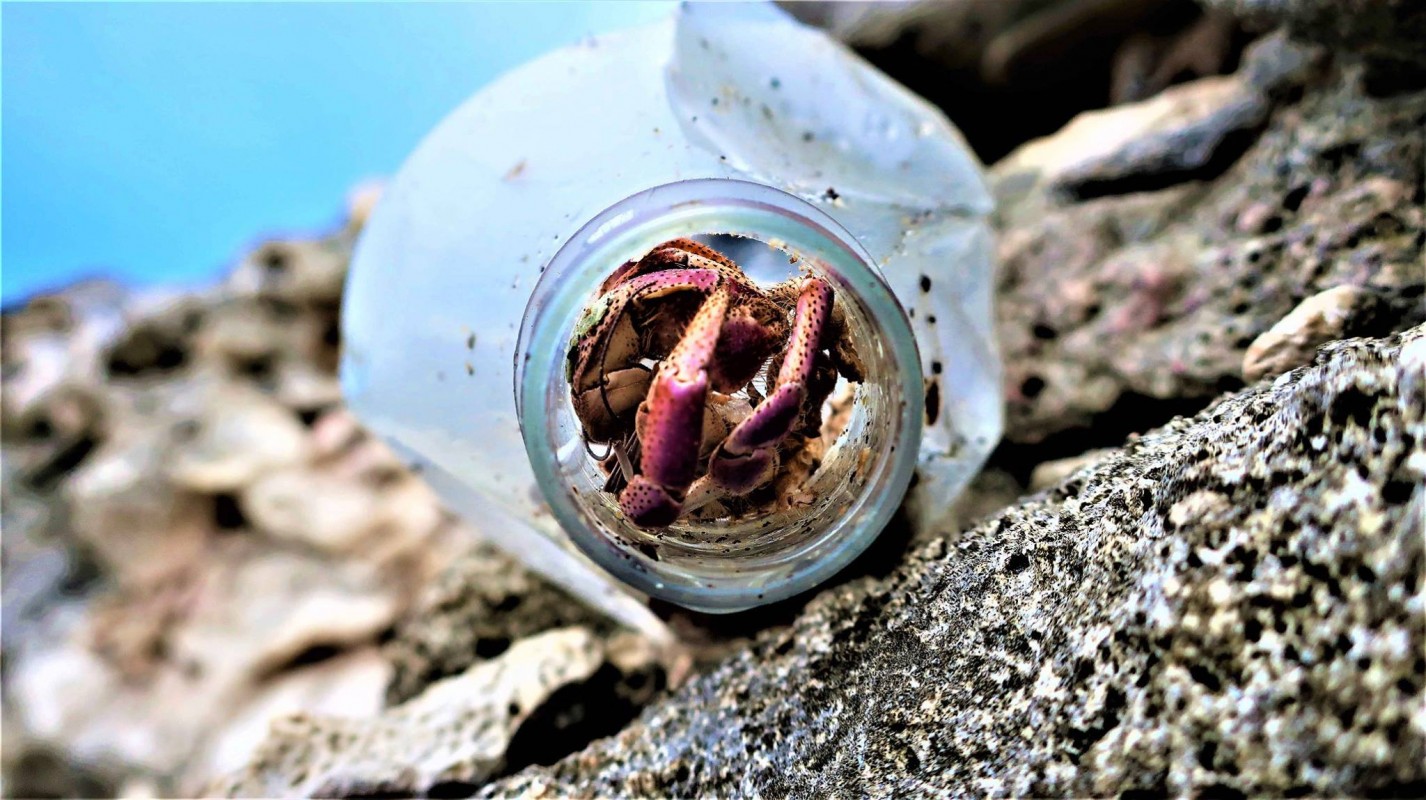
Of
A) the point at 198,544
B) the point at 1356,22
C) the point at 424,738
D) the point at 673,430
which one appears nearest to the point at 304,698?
the point at 198,544

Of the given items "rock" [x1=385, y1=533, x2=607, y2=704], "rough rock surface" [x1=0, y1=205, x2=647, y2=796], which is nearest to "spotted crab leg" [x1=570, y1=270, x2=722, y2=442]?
"rock" [x1=385, y1=533, x2=607, y2=704]

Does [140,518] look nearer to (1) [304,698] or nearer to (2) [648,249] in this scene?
(1) [304,698]

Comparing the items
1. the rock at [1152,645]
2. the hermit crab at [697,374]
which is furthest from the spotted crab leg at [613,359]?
the rock at [1152,645]

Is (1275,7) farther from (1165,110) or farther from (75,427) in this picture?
(75,427)

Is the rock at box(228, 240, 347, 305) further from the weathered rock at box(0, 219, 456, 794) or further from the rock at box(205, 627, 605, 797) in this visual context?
the rock at box(205, 627, 605, 797)

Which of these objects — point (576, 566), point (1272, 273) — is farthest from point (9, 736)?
point (1272, 273)

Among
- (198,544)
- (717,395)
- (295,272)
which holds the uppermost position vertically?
(295,272)

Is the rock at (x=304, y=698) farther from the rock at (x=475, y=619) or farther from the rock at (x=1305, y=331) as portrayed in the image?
the rock at (x=1305, y=331)
